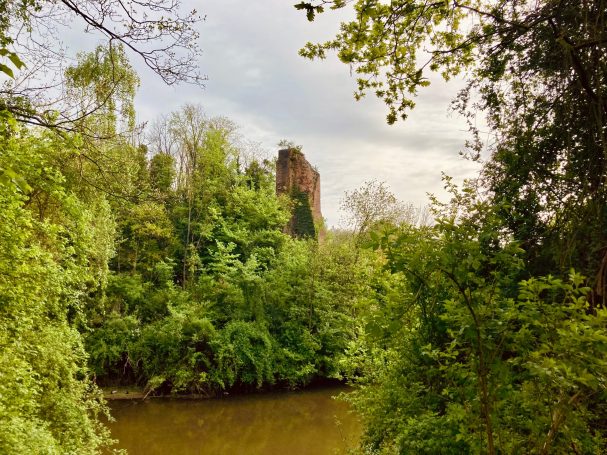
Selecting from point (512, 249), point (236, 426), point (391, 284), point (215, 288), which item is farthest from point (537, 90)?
point (215, 288)

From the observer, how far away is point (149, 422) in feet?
44.0

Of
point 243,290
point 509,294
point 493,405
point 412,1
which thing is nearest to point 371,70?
point 412,1

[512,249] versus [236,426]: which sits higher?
[512,249]

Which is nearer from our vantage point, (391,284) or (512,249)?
(512,249)

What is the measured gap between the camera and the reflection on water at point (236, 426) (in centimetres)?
1196

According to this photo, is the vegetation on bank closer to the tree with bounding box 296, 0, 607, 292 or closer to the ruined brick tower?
the tree with bounding box 296, 0, 607, 292

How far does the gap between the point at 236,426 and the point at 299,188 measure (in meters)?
14.0

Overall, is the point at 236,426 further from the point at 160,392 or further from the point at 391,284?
the point at 391,284

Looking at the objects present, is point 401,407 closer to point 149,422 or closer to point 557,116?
point 557,116

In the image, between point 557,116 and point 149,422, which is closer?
point 557,116

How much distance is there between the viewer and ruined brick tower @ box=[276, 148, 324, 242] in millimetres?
23891

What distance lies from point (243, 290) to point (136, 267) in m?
4.97

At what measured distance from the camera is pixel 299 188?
2447cm

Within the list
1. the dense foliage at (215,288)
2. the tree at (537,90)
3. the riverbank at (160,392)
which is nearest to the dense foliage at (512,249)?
the tree at (537,90)
